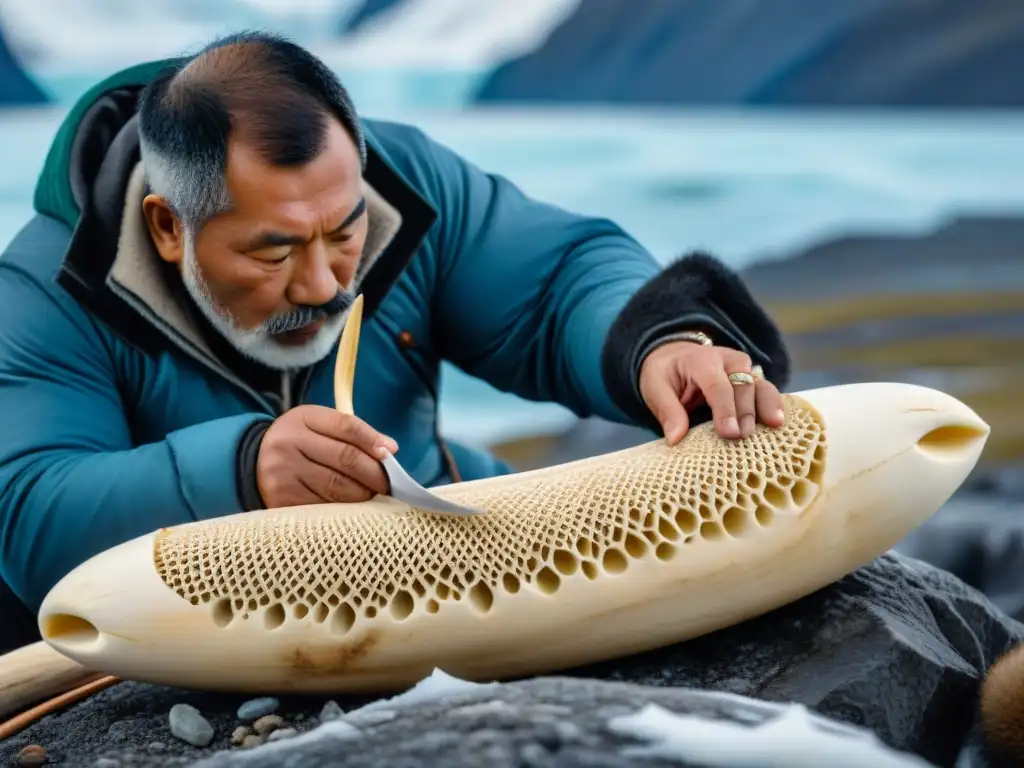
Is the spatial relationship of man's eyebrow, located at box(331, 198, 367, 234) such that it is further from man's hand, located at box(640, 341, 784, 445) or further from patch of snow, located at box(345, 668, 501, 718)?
patch of snow, located at box(345, 668, 501, 718)

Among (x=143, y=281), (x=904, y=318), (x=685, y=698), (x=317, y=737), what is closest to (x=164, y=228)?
(x=143, y=281)

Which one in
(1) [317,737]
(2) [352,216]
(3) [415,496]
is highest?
(2) [352,216]

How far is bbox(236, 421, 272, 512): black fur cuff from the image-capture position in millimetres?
1034

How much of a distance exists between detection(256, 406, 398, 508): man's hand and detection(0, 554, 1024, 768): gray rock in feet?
0.59

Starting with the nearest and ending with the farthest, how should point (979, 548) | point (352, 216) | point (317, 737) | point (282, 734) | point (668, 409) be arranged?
point (317, 737)
point (282, 734)
point (668, 409)
point (352, 216)
point (979, 548)

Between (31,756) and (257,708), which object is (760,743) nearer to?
(257,708)

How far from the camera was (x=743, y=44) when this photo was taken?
3.39 m

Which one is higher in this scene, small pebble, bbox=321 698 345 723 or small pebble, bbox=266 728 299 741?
small pebble, bbox=321 698 345 723

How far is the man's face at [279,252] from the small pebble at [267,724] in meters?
0.41

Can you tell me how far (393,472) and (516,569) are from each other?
0.14m

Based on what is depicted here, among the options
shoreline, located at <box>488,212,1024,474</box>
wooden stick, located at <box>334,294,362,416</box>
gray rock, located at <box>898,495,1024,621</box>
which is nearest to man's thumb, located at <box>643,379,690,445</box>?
wooden stick, located at <box>334,294,362,416</box>

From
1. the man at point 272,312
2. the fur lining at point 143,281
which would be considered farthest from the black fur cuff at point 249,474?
the fur lining at point 143,281

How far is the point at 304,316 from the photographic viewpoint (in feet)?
3.89

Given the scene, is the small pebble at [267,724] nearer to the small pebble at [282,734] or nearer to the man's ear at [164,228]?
the small pebble at [282,734]
